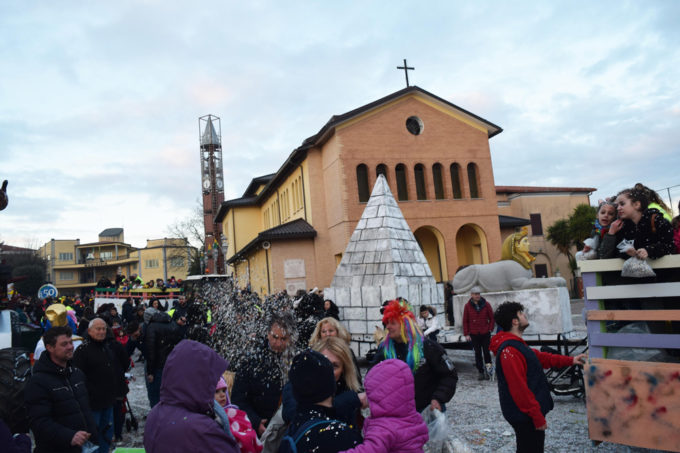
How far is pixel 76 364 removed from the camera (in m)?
5.71

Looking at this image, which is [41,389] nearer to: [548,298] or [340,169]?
[548,298]

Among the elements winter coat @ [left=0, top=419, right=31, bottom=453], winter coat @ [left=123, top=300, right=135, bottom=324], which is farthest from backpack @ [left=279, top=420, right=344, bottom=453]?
winter coat @ [left=123, top=300, right=135, bottom=324]

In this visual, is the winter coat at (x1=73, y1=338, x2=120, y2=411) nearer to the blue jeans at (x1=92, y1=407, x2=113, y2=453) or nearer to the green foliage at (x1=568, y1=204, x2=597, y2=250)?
the blue jeans at (x1=92, y1=407, x2=113, y2=453)

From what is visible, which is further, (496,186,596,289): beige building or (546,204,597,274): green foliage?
(496,186,596,289): beige building

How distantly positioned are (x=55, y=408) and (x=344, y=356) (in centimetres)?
245

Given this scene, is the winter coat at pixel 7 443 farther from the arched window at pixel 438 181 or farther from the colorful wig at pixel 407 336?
the arched window at pixel 438 181

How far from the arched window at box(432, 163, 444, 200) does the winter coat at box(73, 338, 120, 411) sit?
2349 centimetres

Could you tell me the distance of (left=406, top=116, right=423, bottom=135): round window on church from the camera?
27.8m

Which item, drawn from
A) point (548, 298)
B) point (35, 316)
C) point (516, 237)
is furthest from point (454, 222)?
point (35, 316)

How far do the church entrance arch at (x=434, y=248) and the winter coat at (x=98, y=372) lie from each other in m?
22.2

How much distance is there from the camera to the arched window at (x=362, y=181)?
26.4m

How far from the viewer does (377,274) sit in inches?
427

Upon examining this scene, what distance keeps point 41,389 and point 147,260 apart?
76.2m

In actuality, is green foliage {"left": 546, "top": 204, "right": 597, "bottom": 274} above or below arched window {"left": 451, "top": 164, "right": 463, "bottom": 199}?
below
